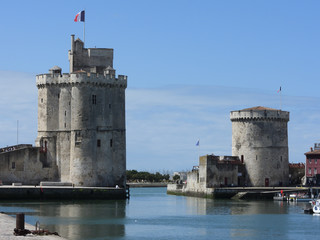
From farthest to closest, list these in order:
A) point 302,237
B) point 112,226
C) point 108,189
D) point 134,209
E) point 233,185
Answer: point 233,185
point 108,189
point 134,209
point 112,226
point 302,237

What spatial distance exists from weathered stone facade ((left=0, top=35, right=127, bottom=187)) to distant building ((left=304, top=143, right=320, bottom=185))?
20615 millimetres

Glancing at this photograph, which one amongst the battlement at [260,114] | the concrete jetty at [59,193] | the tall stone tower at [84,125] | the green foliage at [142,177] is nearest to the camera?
the concrete jetty at [59,193]

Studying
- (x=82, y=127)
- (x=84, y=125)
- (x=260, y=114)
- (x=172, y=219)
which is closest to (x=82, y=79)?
(x=84, y=125)

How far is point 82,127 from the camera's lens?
7025 centimetres

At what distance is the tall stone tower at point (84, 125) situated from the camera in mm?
70125

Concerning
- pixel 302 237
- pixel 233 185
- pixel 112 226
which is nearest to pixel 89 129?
pixel 233 185

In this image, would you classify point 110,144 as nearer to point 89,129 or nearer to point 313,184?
point 89,129

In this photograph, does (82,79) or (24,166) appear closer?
(82,79)

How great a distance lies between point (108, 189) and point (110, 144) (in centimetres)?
492

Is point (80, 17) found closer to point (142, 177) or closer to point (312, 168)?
point (312, 168)

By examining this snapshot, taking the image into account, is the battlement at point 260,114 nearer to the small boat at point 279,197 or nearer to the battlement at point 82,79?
the small boat at point 279,197

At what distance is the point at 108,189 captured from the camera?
223 feet

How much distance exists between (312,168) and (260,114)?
8.13 meters

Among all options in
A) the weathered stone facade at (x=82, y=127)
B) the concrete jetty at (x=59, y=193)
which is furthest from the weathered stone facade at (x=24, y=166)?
the concrete jetty at (x=59, y=193)
